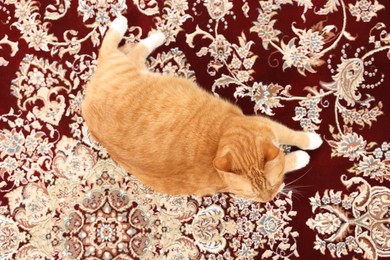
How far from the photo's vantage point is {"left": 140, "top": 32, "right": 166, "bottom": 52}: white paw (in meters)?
1.79

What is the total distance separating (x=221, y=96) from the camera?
180 centimetres

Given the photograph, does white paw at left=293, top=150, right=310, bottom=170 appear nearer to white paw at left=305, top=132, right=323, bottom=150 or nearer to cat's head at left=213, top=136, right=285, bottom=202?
white paw at left=305, top=132, right=323, bottom=150

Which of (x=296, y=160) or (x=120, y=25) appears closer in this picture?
(x=296, y=160)

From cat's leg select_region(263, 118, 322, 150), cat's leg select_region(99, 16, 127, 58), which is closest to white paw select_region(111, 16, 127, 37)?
cat's leg select_region(99, 16, 127, 58)

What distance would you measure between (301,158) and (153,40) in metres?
0.82

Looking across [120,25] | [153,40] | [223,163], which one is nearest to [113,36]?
[120,25]

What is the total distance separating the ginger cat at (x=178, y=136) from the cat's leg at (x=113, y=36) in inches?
6.6

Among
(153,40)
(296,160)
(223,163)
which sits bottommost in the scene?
(296,160)

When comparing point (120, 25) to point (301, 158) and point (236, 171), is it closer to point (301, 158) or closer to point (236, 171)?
point (236, 171)

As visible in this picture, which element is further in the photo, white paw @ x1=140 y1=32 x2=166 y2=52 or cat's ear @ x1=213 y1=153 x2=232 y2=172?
white paw @ x1=140 y1=32 x2=166 y2=52

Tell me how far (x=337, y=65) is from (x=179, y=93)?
0.71m

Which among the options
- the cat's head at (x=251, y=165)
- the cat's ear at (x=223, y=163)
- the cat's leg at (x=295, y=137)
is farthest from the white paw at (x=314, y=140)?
the cat's ear at (x=223, y=163)

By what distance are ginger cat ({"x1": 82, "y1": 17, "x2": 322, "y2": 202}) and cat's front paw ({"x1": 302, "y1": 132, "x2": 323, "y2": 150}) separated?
0.52 ft

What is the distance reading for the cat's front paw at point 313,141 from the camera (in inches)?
66.1
